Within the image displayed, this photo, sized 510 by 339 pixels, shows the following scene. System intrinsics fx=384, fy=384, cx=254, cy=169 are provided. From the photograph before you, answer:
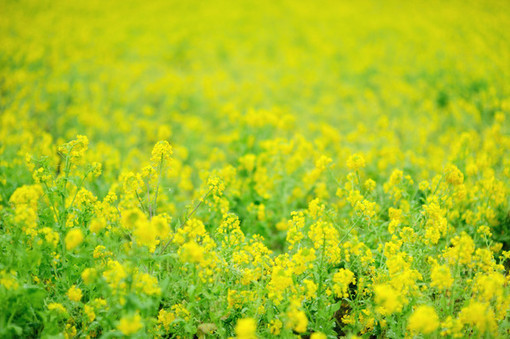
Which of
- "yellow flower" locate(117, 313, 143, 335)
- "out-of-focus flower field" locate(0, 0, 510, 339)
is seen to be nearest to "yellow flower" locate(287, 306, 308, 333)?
"out-of-focus flower field" locate(0, 0, 510, 339)

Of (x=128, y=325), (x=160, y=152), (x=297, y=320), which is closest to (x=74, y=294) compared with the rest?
(x=128, y=325)

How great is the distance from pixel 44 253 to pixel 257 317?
4.76ft

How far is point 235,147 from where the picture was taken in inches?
172

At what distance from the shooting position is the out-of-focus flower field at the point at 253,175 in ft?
7.58

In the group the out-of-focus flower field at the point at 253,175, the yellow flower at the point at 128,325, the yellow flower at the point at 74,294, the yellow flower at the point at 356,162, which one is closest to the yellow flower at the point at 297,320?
the out-of-focus flower field at the point at 253,175

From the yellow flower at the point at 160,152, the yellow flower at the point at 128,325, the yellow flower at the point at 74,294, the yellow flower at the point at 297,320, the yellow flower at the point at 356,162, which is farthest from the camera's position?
the yellow flower at the point at 356,162

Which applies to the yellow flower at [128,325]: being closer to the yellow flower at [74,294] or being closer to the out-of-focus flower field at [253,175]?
the out-of-focus flower field at [253,175]

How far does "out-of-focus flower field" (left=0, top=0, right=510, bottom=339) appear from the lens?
2.31 metres

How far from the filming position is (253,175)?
13.1 ft

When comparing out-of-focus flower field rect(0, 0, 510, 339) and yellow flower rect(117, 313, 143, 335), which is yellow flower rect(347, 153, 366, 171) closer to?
out-of-focus flower field rect(0, 0, 510, 339)

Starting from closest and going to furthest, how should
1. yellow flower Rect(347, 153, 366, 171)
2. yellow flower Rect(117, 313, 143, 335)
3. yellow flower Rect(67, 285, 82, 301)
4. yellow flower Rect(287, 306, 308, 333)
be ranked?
yellow flower Rect(117, 313, 143, 335)
yellow flower Rect(287, 306, 308, 333)
yellow flower Rect(67, 285, 82, 301)
yellow flower Rect(347, 153, 366, 171)

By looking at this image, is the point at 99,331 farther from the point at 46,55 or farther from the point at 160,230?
the point at 46,55

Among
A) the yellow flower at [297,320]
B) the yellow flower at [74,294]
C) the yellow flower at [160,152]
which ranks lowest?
the yellow flower at [74,294]

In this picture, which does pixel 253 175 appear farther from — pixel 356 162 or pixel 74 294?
pixel 74 294
